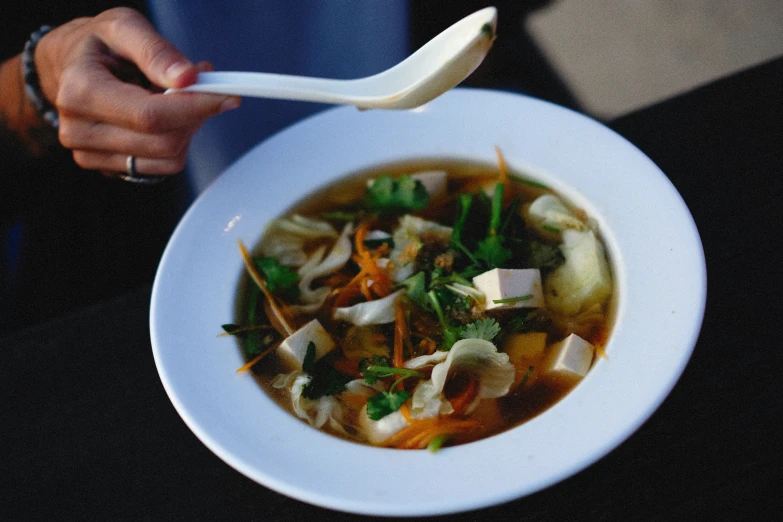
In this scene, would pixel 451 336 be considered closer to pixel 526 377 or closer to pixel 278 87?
pixel 526 377

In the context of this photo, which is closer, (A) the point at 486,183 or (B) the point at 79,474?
(B) the point at 79,474

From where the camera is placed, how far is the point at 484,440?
86 cm

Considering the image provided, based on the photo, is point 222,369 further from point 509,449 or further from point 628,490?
point 628,490

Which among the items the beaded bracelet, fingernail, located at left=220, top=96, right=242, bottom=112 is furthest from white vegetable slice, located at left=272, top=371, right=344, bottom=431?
the beaded bracelet

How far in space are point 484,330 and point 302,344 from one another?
34 centimetres

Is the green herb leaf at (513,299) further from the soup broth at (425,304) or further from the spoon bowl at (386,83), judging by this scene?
the spoon bowl at (386,83)

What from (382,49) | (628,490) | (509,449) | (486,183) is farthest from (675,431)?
(382,49)

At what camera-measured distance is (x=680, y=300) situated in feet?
2.97

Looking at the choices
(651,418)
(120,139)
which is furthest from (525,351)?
(120,139)

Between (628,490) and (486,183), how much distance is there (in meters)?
0.74

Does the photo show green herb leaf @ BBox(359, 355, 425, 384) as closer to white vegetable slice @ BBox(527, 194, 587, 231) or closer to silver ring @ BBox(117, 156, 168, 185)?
white vegetable slice @ BBox(527, 194, 587, 231)

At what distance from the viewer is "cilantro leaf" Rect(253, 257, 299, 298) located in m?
1.25

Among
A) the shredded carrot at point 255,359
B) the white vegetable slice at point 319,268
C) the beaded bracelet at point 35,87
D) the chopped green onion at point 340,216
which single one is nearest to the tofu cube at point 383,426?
the shredded carrot at point 255,359

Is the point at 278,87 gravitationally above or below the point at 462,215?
above
